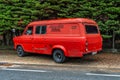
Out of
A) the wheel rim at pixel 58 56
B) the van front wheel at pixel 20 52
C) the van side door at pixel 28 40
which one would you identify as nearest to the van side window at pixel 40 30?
the van side door at pixel 28 40

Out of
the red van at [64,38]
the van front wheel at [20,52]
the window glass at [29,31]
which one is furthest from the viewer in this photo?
the van front wheel at [20,52]

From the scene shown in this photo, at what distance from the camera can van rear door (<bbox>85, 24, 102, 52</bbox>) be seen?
40.4 ft

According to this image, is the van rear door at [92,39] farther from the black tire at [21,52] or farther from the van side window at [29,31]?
the black tire at [21,52]

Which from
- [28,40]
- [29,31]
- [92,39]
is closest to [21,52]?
[28,40]

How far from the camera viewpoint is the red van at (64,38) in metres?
12.1

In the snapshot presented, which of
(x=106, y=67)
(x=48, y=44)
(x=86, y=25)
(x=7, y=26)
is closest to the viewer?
(x=106, y=67)

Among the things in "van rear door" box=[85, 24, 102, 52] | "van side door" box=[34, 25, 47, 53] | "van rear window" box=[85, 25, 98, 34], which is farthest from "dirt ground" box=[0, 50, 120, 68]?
"van rear window" box=[85, 25, 98, 34]

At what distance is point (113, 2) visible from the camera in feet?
49.4

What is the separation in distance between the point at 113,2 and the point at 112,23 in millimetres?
1189

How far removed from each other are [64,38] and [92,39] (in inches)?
51.2

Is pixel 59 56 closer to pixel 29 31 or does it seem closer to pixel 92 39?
pixel 92 39

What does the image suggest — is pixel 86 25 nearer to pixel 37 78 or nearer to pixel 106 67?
pixel 106 67

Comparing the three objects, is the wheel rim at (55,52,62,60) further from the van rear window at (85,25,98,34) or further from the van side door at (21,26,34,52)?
the van side door at (21,26,34,52)

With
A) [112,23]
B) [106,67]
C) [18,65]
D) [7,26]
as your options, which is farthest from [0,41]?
[106,67]
